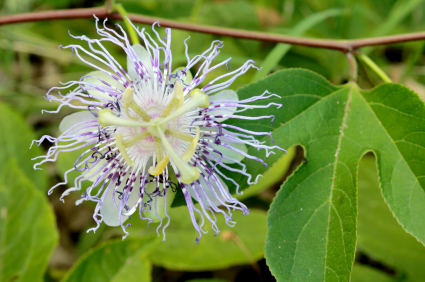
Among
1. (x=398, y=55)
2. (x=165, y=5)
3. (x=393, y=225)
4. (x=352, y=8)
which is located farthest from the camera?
(x=398, y=55)

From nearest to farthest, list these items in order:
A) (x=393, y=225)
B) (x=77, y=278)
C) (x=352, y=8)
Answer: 1. (x=77, y=278)
2. (x=393, y=225)
3. (x=352, y=8)

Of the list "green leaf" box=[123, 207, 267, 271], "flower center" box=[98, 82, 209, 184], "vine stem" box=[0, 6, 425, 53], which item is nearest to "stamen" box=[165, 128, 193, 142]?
"flower center" box=[98, 82, 209, 184]

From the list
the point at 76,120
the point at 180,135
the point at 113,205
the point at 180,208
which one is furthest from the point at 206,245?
the point at 76,120

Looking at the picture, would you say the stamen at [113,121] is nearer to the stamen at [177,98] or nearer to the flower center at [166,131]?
the flower center at [166,131]

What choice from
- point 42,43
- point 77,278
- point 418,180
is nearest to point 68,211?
point 77,278

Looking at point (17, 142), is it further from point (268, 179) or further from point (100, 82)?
point (268, 179)

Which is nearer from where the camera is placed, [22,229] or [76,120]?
[76,120]

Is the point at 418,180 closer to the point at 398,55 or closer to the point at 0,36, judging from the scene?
the point at 398,55
